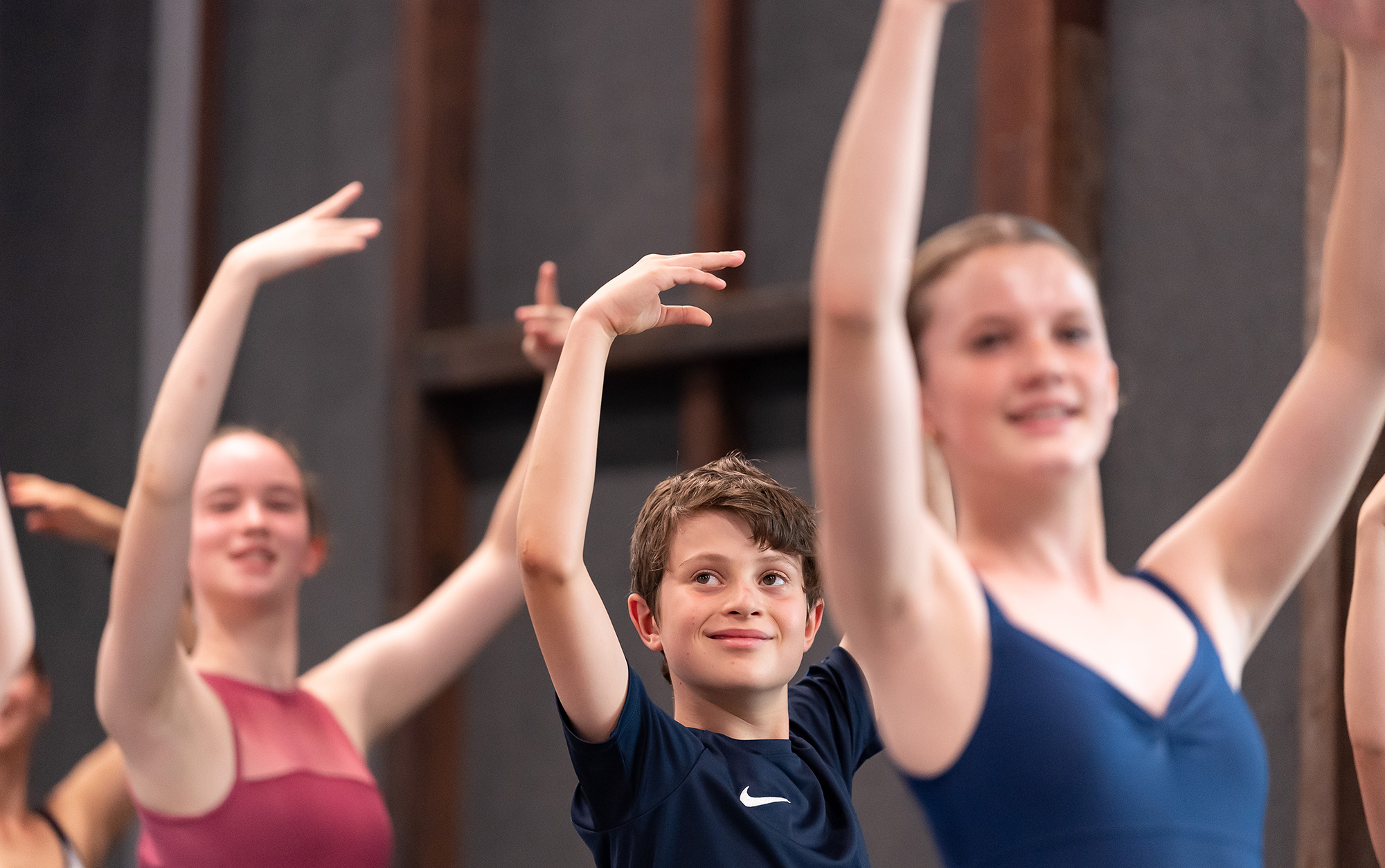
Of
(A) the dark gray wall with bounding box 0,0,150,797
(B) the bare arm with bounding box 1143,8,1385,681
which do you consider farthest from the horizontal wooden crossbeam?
(B) the bare arm with bounding box 1143,8,1385,681

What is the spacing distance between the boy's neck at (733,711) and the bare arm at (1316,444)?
1.49 ft

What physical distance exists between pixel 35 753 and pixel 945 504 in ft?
9.63

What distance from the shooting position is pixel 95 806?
88.5 inches

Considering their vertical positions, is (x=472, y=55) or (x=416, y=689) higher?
(x=472, y=55)

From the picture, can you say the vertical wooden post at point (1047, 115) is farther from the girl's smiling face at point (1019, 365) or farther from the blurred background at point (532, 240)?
the girl's smiling face at point (1019, 365)

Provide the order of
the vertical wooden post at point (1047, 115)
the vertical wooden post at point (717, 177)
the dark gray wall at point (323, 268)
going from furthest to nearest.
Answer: the dark gray wall at point (323, 268)
the vertical wooden post at point (717, 177)
the vertical wooden post at point (1047, 115)

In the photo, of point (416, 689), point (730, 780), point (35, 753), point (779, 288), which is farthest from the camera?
point (35, 753)

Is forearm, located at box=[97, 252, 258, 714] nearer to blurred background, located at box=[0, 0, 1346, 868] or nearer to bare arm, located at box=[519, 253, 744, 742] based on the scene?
bare arm, located at box=[519, 253, 744, 742]

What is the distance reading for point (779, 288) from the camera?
271cm

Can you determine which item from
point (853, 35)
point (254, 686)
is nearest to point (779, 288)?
point (853, 35)

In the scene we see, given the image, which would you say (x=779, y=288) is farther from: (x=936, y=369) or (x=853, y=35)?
(x=936, y=369)

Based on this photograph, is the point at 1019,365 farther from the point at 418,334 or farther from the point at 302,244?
the point at 418,334

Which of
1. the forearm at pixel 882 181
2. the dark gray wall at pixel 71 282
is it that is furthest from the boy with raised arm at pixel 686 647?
the dark gray wall at pixel 71 282

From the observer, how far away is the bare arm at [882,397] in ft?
2.75
